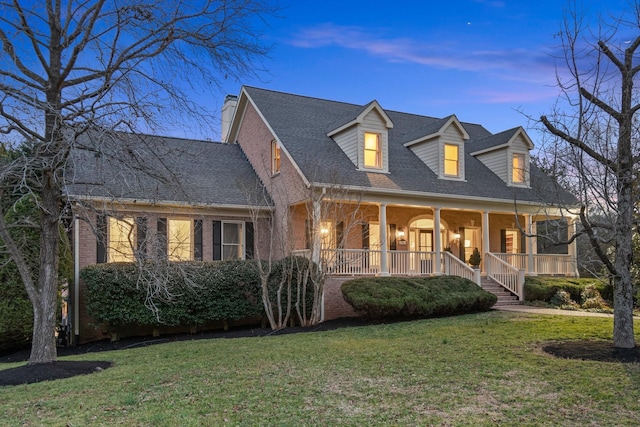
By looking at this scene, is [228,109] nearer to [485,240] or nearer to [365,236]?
[365,236]

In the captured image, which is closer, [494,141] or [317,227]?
[317,227]

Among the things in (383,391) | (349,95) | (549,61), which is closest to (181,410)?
(383,391)

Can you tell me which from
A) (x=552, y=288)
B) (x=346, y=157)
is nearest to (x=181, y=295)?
(x=346, y=157)

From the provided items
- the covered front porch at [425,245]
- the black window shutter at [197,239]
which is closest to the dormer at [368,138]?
the covered front porch at [425,245]

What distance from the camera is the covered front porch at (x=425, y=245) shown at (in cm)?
1600

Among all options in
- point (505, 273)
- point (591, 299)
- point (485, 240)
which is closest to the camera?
point (591, 299)

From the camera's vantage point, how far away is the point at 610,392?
6543 mm

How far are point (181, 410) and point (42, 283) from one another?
468 centimetres

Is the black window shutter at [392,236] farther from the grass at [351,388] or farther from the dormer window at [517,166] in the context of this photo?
the grass at [351,388]

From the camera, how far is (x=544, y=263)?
2109 centimetres

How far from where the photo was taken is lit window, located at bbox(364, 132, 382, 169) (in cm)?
1855

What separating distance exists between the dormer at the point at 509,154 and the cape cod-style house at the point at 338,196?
0.05m

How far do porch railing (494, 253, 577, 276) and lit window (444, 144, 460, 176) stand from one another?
147 inches

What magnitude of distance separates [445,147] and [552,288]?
6323mm
